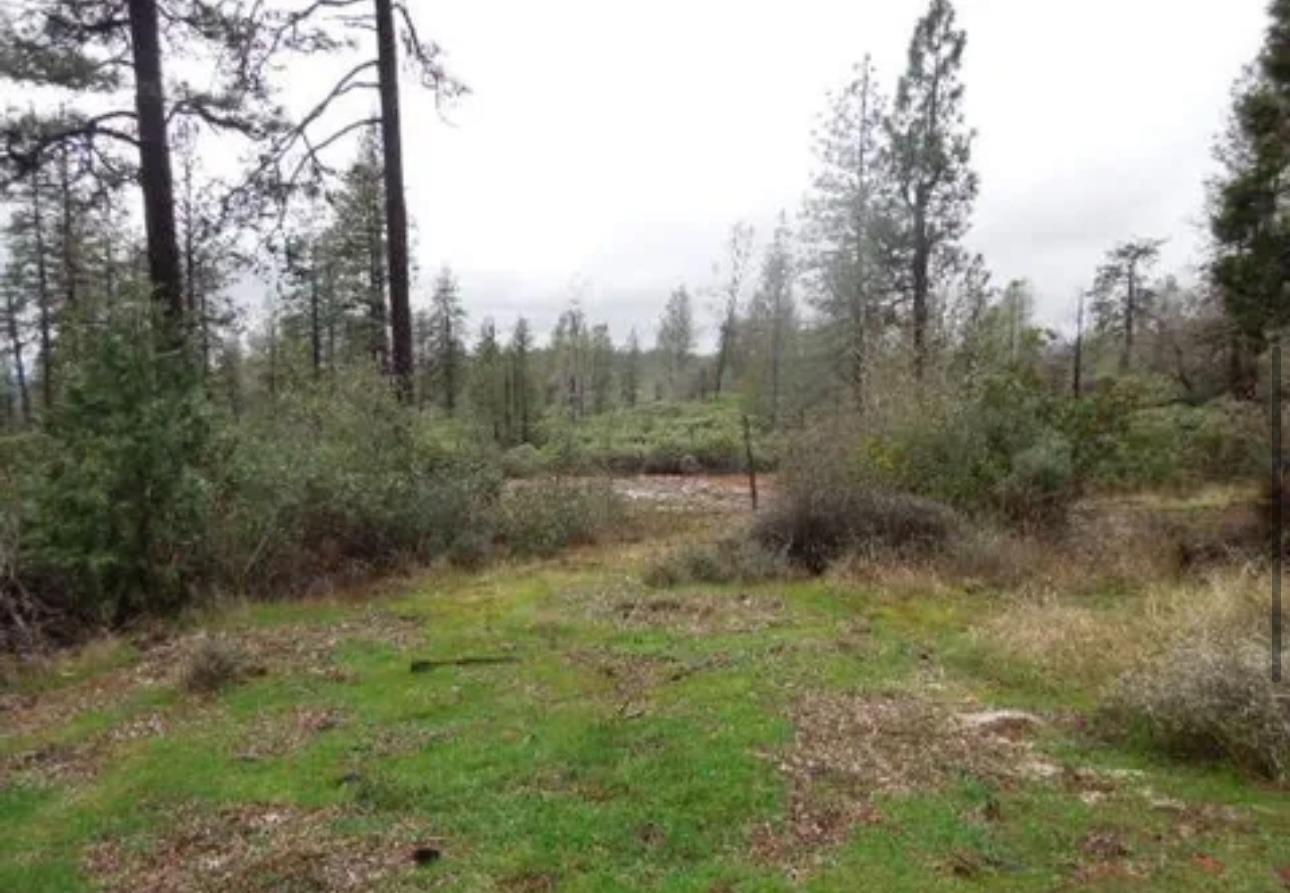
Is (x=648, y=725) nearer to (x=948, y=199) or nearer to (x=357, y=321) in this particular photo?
(x=948, y=199)

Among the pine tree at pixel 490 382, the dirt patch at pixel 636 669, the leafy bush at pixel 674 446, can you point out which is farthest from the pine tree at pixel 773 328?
the dirt patch at pixel 636 669

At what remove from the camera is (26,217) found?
116 ft

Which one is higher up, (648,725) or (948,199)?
(948,199)

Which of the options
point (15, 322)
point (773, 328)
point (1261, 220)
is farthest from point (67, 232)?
point (1261, 220)

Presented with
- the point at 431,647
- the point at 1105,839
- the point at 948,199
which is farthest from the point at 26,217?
the point at 1105,839

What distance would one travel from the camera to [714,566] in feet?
35.0

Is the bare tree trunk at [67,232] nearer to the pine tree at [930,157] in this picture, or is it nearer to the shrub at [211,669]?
the shrub at [211,669]

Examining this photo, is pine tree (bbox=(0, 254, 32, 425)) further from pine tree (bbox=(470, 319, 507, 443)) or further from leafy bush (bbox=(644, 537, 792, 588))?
leafy bush (bbox=(644, 537, 792, 588))

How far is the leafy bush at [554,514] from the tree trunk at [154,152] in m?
4.37

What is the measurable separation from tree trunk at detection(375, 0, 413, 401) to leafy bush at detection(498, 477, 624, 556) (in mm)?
2419

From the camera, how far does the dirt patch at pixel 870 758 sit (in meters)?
4.82

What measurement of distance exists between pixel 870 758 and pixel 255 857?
121 inches

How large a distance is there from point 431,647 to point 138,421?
333 cm

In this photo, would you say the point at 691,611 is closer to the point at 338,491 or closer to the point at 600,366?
the point at 338,491
